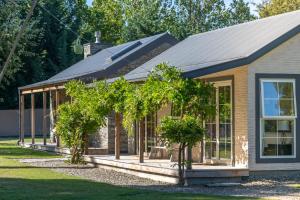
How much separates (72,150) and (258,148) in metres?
7.88

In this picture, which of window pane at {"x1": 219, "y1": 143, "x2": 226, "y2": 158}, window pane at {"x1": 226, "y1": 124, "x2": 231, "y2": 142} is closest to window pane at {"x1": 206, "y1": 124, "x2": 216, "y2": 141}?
window pane at {"x1": 219, "y1": 143, "x2": 226, "y2": 158}

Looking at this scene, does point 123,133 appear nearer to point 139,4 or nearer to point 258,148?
point 258,148

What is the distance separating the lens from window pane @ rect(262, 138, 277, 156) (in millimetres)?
18062

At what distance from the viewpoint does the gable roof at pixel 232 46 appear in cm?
1727

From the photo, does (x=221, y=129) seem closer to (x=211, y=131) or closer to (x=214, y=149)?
(x=211, y=131)

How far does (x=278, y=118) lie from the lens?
714 inches

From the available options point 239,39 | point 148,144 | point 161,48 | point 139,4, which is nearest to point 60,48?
point 139,4

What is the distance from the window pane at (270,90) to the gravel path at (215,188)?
2.21 m

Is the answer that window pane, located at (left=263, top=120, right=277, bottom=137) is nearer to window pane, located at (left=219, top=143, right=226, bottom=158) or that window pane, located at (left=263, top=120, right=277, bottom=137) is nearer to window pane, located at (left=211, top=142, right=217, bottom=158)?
window pane, located at (left=219, top=143, right=226, bottom=158)

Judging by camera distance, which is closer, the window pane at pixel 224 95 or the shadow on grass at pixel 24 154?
the window pane at pixel 224 95

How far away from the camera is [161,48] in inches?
1135

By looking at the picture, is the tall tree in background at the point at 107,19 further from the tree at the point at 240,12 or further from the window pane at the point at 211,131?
the window pane at the point at 211,131

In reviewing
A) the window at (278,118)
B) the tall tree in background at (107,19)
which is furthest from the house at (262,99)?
the tall tree in background at (107,19)

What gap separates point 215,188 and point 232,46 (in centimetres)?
508
